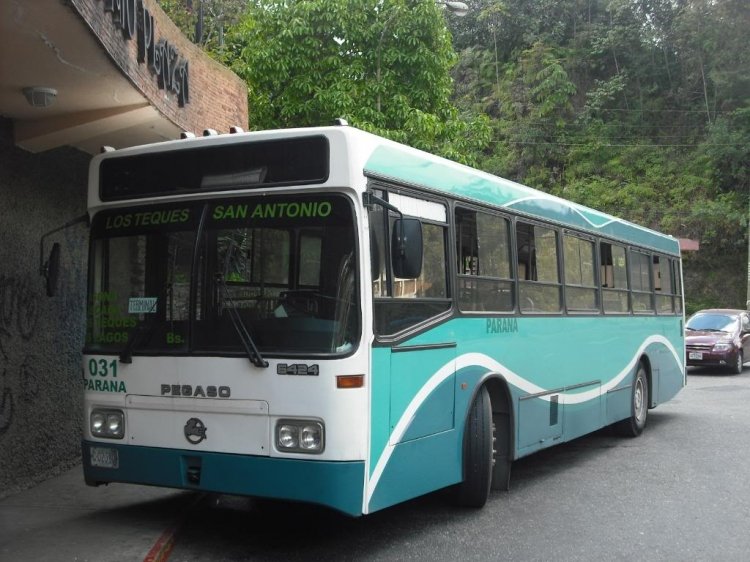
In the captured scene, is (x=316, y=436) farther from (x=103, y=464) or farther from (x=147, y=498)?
(x=147, y=498)

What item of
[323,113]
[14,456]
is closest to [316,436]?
[14,456]

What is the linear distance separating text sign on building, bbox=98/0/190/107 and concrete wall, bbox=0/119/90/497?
1301 millimetres

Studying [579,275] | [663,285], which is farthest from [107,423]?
[663,285]

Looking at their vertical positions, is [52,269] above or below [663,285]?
below

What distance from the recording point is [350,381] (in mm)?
5566

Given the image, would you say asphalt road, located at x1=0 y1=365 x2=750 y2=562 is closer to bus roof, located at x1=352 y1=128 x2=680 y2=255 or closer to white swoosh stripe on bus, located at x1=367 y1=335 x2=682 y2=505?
white swoosh stripe on bus, located at x1=367 y1=335 x2=682 y2=505

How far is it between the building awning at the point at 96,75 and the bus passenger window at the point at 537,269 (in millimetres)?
3710

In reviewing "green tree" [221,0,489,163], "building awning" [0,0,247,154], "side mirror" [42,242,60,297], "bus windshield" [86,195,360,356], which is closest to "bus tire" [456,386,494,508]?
"bus windshield" [86,195,360,356]

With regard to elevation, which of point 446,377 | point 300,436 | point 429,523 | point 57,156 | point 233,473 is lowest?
point 429,523

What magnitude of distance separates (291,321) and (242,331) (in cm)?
34

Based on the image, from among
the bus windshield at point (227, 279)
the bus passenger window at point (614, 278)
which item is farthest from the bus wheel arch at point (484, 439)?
the bus passenger window at point (614, 278)

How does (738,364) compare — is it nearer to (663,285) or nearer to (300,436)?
(663,285)

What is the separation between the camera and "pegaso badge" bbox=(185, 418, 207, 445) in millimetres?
5910

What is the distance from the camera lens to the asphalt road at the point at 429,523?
243 inches
